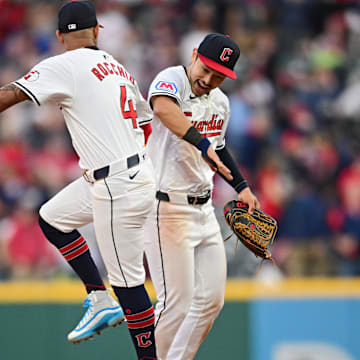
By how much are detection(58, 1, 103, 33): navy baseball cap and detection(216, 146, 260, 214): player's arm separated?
127 cm

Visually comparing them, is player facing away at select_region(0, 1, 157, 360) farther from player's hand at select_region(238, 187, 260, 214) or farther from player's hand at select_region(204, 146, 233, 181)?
player's hand at select_region(238, 187, 260, 214)

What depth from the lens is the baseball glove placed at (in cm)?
443

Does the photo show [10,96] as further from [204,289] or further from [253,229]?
[204,289]

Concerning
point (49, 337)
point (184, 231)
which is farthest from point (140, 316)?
point (49, 337)

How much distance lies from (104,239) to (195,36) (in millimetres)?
6413

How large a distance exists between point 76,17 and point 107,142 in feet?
2.30

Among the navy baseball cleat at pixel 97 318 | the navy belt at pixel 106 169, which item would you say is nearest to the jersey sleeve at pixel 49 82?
the navy belt at pixel 106 169

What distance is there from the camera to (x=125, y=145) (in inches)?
157

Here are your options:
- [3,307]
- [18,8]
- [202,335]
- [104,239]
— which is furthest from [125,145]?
[18,8]

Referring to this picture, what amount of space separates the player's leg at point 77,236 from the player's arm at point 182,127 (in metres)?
0.60

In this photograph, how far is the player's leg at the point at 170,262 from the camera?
186 inches

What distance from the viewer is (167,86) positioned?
448 centimetres

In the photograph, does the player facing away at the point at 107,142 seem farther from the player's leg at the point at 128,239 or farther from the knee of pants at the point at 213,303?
the knee of pants at the point at 213,303

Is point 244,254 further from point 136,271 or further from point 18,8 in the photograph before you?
point 18,8
